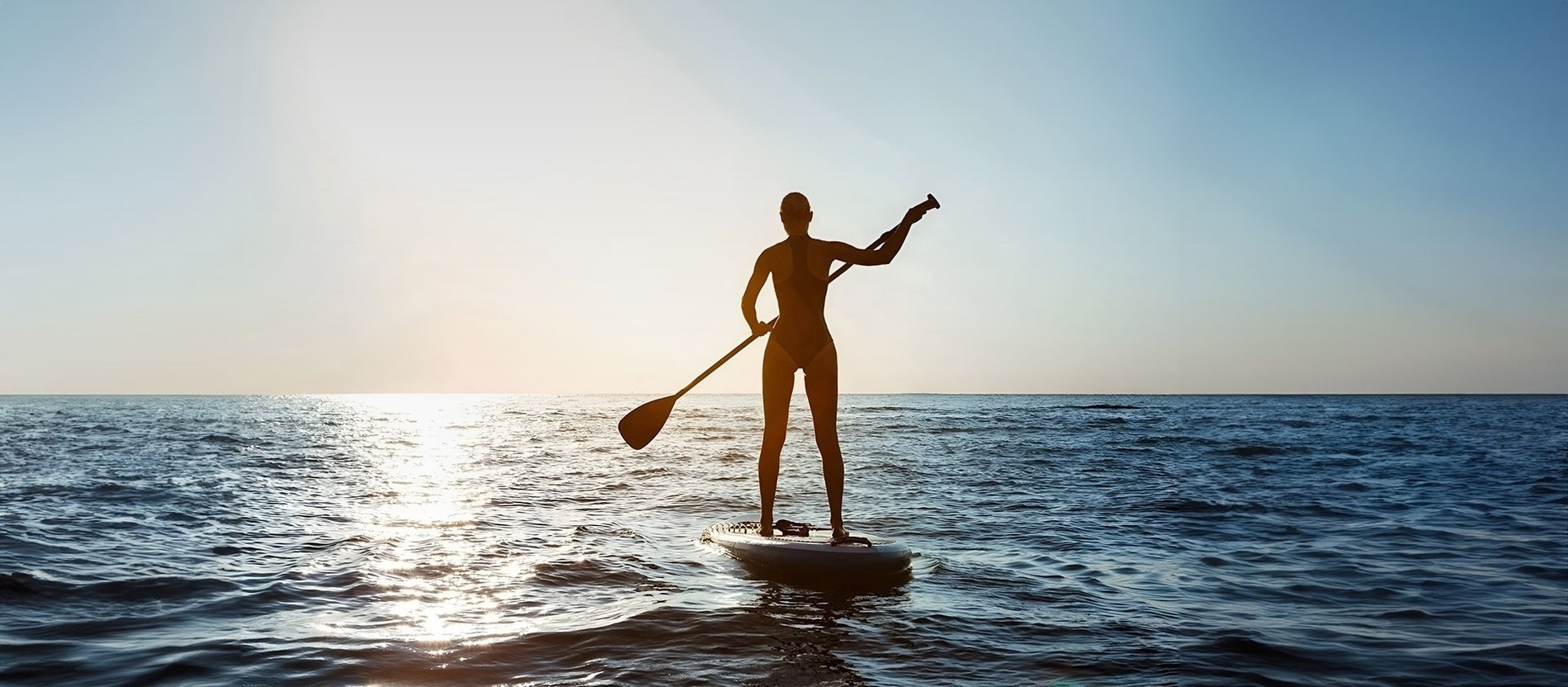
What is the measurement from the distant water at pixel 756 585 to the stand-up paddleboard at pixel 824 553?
20cm

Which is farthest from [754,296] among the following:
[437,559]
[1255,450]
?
[1255,450]

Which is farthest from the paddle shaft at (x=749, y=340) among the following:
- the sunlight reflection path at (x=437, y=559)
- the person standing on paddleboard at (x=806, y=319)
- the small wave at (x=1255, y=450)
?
the small wave at (x=1255, y=450)

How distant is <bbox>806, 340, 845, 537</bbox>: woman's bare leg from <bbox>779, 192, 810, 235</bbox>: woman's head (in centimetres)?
96

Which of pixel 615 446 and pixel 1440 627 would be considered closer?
pixel 1440 627

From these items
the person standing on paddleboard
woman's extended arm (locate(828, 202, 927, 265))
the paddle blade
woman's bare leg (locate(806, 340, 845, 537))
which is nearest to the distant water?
woman's bare leg (locate(806, 340, 845, 537))

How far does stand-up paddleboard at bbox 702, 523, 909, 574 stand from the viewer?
6.25 m

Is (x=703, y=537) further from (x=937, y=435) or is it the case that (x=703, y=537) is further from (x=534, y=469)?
(x=937, y=435)

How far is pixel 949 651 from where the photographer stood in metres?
4.40

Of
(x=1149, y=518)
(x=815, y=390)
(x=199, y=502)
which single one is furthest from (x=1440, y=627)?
(x=199, y=502)

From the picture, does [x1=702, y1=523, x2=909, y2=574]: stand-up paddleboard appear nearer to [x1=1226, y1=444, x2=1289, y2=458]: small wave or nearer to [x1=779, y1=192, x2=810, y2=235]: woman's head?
[x1=779, y1=192, x2=810, y2=235]: woman's head

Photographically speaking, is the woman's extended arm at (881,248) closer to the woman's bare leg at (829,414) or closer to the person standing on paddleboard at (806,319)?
Answer: the person standing on paddleboard at (806,319)

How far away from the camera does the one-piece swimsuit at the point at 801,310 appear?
7004mm

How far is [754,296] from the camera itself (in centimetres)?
732

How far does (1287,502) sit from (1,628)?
43.1 feet
